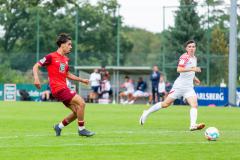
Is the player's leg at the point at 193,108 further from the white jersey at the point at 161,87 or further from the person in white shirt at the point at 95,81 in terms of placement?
the person in white shirt at the point at 95,81

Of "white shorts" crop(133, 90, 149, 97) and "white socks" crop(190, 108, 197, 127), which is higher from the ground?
"white socks" crop(190, 108, 197, 127)

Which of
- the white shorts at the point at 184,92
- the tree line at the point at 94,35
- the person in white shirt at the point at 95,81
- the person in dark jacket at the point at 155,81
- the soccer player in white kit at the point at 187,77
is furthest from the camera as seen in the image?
the tree line at the point at 94,35

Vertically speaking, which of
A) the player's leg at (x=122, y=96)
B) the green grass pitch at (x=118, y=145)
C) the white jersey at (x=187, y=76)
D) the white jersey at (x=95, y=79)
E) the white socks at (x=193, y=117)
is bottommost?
the player's leg at (x=122, y=96)

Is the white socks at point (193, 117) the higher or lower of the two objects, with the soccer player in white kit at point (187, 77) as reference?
lower

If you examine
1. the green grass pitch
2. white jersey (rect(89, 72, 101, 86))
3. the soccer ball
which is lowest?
the green grass pitch

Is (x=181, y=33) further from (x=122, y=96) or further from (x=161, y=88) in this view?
(x=161, y=88)

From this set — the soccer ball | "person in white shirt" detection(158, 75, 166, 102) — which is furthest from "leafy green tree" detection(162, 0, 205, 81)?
the soccer ball

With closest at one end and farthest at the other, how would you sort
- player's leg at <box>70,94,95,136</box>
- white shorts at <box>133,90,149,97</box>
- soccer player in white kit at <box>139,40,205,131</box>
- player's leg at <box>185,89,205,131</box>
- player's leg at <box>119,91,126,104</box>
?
player's leg at <box>70,94,95,136</box>
player's leg at <box>185,89,205,131</box>
soccer player in white kit at <box>139,40,205,131</box>
white shorts at <box>133,90,149,97</box>
player's leg at <box>119,91,126,104</box>

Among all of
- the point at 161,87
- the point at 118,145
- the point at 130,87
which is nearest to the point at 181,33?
the point at 130,87

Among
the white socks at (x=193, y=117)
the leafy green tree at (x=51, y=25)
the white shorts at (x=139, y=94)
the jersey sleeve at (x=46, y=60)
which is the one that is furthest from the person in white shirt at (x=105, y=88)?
the jersey sleeve at (x=46, y=60)

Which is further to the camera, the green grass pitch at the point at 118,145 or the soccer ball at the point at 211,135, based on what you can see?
the soccer ball at the point at 211,135

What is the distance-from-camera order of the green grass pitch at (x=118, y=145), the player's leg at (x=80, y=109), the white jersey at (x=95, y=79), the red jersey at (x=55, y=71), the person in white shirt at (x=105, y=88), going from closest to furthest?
the green grass pitch at (x=118, y=145), the player's leg at (x=80, y=109), the red jersey at (x=55, y=71), the white jersey at (x=95, y=79), the person in white shirt at (x=105, y=88)

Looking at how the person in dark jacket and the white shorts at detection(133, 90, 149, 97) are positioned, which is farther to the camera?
the white shorts at detection(133, 90, 149, 97)

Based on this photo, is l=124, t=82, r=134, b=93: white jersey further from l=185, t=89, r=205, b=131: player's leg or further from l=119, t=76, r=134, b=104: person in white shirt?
l=185, t=89, r=205, b=131: player's leg
